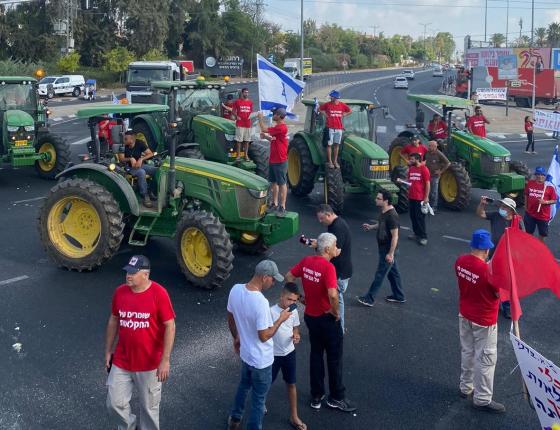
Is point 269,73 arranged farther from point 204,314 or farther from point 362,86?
point 362,86

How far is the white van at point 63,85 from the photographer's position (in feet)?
145

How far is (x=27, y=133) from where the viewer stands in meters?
15.2

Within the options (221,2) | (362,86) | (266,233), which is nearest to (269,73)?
(266,233)

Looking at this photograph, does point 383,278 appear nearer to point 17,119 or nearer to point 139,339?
point 139,339

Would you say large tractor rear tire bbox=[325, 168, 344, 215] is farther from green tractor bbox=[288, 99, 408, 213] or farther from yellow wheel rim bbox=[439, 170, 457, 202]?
yellow wheel rim bbox=[439, 170, 457, 202]

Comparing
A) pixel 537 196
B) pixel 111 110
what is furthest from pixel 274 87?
pixel 537 196

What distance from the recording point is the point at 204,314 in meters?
8.09

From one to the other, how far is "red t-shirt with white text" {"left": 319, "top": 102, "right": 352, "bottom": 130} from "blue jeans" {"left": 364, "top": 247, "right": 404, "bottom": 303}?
5.11 m

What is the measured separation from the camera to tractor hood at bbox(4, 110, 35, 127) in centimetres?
1497

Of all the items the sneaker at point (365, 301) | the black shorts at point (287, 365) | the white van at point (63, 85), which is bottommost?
the sneaker at point (365, 301)

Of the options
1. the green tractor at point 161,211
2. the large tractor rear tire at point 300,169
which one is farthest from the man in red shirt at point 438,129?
the green tractor at point 161,211

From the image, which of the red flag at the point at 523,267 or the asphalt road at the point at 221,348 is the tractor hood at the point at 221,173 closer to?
the asphalt road at the point at 221,348

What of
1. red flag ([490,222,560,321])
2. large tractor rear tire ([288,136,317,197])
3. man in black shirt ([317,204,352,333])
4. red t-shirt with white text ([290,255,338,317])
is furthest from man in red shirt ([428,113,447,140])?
red t-shirt with white text ([290,255,338,317])

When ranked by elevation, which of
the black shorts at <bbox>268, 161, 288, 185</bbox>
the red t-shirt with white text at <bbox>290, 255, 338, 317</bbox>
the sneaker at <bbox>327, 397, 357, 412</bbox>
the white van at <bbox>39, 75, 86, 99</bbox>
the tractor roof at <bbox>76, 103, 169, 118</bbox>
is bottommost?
the sneaker at <bbox>327, 397, 357, 412</bbox>
